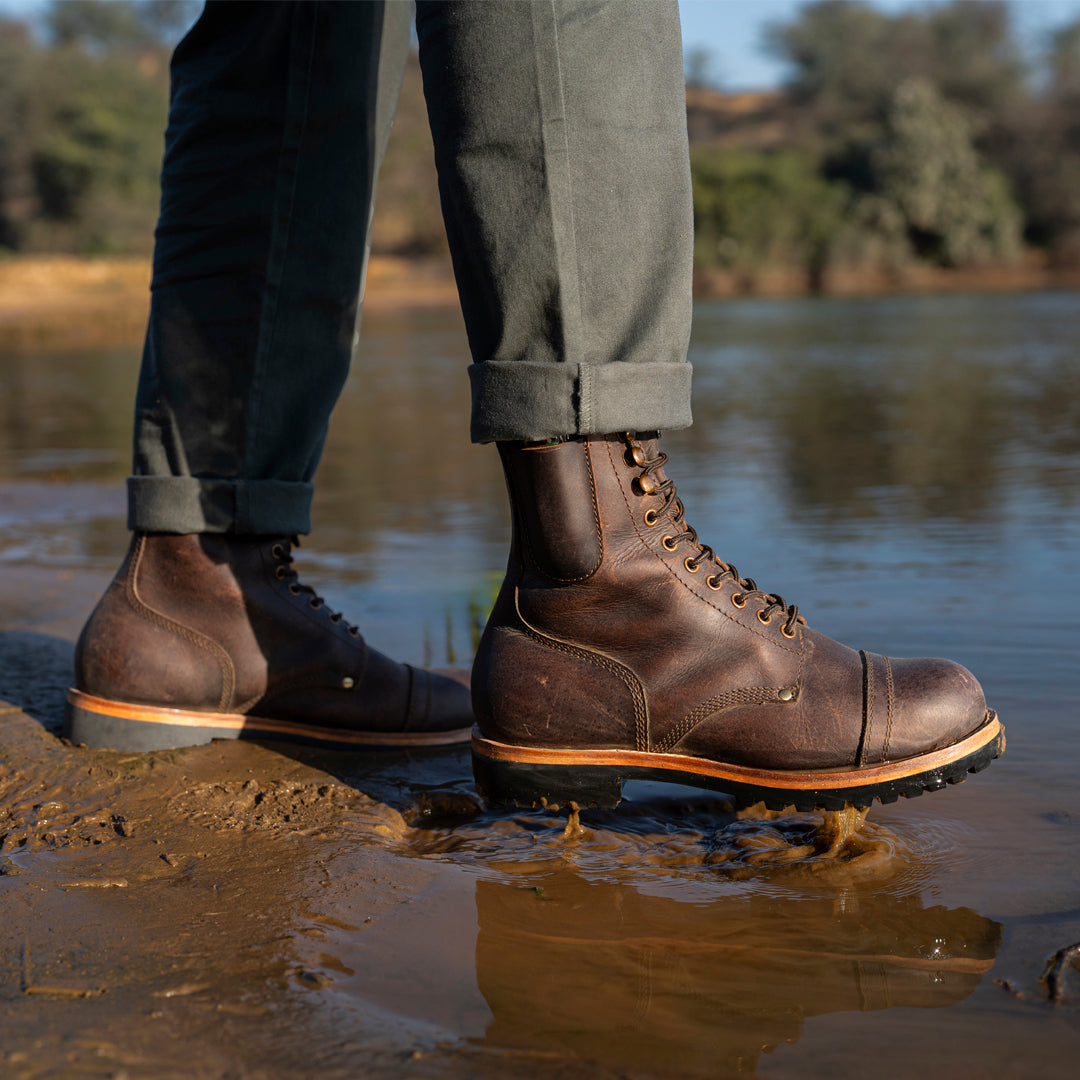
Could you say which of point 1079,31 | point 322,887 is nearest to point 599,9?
point 322,887

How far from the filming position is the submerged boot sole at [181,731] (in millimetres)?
1602

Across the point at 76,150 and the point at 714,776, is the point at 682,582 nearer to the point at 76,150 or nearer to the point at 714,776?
the point at 714,776

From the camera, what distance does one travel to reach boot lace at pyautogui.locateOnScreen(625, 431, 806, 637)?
131cm

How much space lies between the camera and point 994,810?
4.68 ft

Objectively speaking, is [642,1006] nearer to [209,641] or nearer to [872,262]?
[209,641]

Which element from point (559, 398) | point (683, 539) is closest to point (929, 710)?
point (683, 539)

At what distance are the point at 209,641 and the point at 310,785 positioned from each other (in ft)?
0.88

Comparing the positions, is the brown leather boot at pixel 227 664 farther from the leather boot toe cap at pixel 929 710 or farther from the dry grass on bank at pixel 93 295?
the dry grass on bank at pixel 93 295

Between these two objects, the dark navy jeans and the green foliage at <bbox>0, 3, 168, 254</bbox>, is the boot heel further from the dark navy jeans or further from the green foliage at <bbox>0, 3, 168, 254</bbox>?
the green foliage at <bbox>0, 3, 168, 254</bbox>

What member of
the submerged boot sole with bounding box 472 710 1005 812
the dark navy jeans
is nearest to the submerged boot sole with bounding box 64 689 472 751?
the dark navy jeans

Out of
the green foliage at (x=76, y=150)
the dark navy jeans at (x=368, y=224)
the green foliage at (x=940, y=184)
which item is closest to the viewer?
the dark navy jeans at (x=368, y=224)

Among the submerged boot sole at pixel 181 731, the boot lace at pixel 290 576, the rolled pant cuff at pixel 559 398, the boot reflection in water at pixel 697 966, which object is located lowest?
the boot reflection in water at pixel 697 966

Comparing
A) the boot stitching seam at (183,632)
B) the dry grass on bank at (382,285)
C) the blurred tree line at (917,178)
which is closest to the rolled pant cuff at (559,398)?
the boot stitching seam at (183,632)

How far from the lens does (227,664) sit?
1.63 meters
